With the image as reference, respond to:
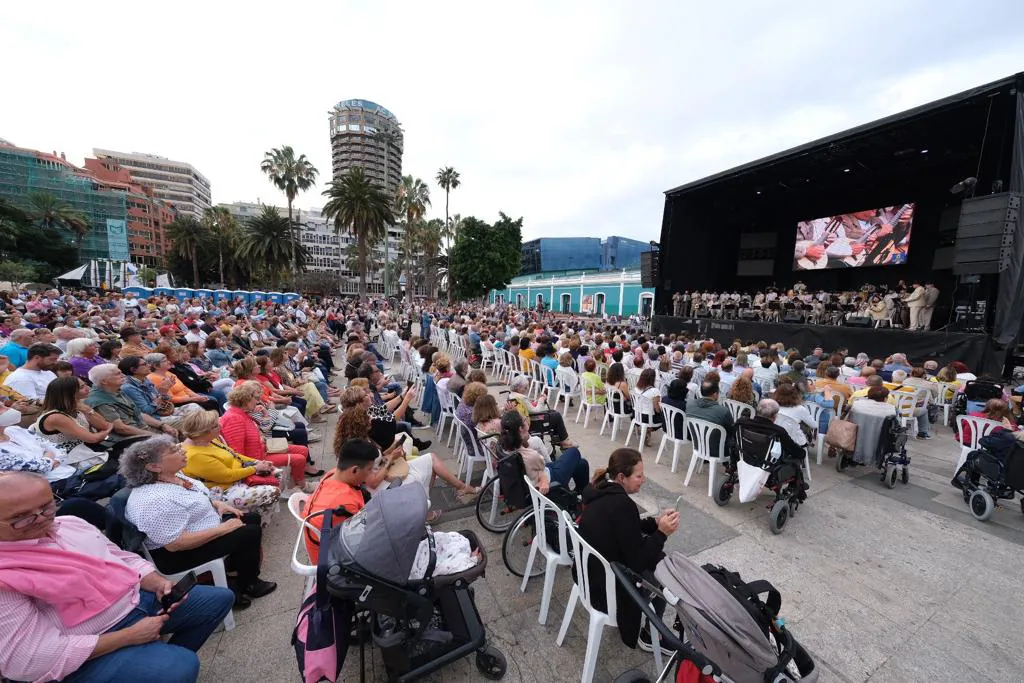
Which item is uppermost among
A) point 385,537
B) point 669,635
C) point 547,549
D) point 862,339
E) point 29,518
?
point 862,339

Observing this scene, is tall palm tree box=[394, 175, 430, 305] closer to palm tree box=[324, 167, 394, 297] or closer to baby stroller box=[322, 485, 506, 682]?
palm tree box=[324, 167, 394, 297]

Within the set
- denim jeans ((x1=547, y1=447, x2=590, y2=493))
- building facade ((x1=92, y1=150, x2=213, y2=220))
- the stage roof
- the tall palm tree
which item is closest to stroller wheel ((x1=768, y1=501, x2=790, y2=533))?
denim jeans ((x1=547, y1=447, x2=590, y2=493))

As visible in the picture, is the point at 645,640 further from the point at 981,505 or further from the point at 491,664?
the point at 981,505

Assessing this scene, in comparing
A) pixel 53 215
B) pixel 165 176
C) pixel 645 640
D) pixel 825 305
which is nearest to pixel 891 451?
pixel 645 640

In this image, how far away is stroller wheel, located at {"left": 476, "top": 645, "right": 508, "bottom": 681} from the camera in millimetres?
2008

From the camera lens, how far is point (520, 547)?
3100 mm

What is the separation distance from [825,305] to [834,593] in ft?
48.3

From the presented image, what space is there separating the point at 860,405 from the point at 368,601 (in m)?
5.48

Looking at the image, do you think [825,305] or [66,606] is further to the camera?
[825,305]

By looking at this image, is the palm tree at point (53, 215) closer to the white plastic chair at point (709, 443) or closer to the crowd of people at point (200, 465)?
the crowd of people at point (200, 465)

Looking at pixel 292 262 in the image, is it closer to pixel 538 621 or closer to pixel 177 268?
pixel 177 268

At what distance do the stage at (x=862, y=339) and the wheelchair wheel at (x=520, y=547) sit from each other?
1129 cm

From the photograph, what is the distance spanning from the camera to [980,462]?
12.2 feet

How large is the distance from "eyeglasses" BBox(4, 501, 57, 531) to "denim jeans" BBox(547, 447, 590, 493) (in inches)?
112
